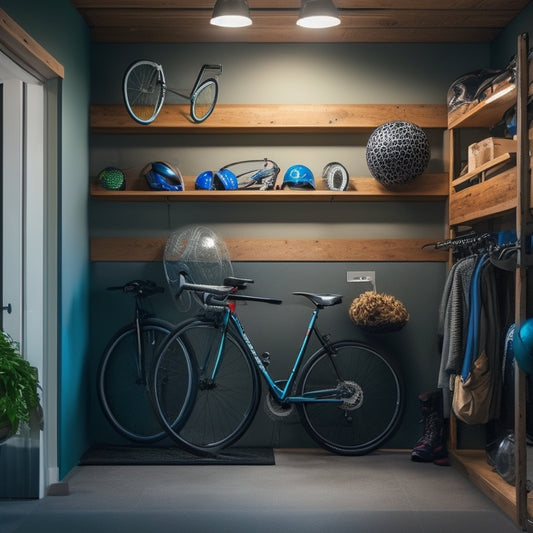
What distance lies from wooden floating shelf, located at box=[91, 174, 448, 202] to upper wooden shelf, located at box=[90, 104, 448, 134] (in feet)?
1.08

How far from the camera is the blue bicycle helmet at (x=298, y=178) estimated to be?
496 centimetres

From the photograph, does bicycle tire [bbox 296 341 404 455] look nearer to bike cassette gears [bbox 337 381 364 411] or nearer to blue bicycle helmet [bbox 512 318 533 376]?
bike cassette gears [bbox 337 381 364 411]

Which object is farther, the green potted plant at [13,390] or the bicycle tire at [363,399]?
the bicycle tire at [363,399]

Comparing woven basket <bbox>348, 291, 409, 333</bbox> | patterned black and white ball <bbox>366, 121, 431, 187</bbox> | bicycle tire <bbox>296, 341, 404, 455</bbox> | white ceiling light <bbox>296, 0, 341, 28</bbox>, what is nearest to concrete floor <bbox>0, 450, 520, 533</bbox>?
bicycle tire <bbox>296, 341, 404, 455</bbox>

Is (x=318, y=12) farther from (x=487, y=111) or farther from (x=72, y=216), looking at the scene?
(x=72, y=216)

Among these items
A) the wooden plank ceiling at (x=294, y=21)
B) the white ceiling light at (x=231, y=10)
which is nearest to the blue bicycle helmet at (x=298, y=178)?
the wooden plank ceiling at (x=294, y=21)

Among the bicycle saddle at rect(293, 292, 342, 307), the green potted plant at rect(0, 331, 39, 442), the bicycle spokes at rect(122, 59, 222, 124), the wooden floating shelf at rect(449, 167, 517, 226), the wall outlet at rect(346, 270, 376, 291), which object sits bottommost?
the green potted plant at rect(0, 331, 39, 442)

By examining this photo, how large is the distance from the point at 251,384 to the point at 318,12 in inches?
92.2

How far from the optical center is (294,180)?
4.96m

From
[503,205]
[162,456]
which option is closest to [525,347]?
[503,205]

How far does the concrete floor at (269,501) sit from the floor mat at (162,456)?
0.22ft

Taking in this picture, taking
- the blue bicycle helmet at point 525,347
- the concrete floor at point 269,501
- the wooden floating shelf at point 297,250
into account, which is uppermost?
the wooden floating shelf at point 297,250

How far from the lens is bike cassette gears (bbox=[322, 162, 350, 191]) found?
16.5 ft

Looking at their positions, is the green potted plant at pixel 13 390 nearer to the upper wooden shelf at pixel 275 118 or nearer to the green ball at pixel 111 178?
the green ball at pixel 111 178
